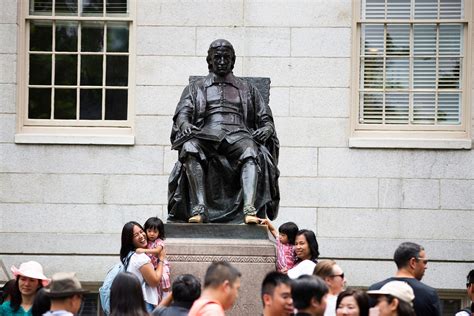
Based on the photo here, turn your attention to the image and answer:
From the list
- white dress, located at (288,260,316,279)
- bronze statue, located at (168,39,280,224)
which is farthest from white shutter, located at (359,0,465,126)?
white dress, located at (288,260,316,279)

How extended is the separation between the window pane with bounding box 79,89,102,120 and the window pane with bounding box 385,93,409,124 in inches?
148

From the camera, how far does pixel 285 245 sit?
14.2m

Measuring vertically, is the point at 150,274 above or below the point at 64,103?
below

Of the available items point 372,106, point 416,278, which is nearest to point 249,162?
point 416,278

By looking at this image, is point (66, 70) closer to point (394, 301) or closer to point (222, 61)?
point (222, 61)

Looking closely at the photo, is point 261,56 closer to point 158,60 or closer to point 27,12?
point 158,60

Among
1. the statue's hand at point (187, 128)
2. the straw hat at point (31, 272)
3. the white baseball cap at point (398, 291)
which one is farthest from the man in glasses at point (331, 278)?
the statue's hand at point (187, 128)

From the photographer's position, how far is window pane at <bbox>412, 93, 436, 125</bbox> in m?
19.1

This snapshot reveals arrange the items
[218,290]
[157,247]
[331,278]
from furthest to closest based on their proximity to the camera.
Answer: [157,247] < [331,278] < [218,290]

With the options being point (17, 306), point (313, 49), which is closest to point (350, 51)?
point (313, 49)

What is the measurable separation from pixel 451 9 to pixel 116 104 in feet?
14.9

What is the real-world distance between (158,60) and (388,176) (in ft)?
10.9

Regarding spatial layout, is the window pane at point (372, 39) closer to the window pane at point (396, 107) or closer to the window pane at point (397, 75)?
the window pane at point (397, 75)

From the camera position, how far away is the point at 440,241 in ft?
61.0
